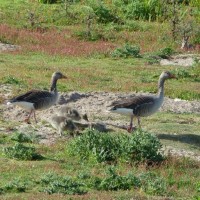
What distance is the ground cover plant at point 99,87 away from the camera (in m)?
13.2

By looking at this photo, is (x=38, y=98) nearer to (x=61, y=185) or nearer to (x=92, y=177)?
(x=92, y=177)

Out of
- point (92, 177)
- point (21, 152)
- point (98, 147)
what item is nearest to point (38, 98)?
point (98, 147)

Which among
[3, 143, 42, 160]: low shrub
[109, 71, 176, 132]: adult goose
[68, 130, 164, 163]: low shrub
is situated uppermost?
[109, 71, 176, 132]: adult goose

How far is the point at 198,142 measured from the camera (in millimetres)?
16875

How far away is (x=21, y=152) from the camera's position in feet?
47.5

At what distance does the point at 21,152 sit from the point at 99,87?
8.13 m

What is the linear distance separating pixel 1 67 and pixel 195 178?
449 inches

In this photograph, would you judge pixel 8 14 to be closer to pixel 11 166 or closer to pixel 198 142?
pixel 198 142

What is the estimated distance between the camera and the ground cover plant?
43.2ft

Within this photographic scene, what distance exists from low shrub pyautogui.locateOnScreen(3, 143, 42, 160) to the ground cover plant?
2 cm

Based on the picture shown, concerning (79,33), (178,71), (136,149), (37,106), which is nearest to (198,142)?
(136,149)

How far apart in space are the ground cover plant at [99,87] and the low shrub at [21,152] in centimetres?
2

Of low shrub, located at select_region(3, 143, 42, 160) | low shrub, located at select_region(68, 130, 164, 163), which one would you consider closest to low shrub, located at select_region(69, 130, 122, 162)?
low shrub, located at select_region(68, 130, 164, 163)

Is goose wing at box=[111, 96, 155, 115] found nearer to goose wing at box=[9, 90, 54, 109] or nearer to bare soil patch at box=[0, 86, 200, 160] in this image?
bare soil patch at box=[0, 86, 200, 160]
